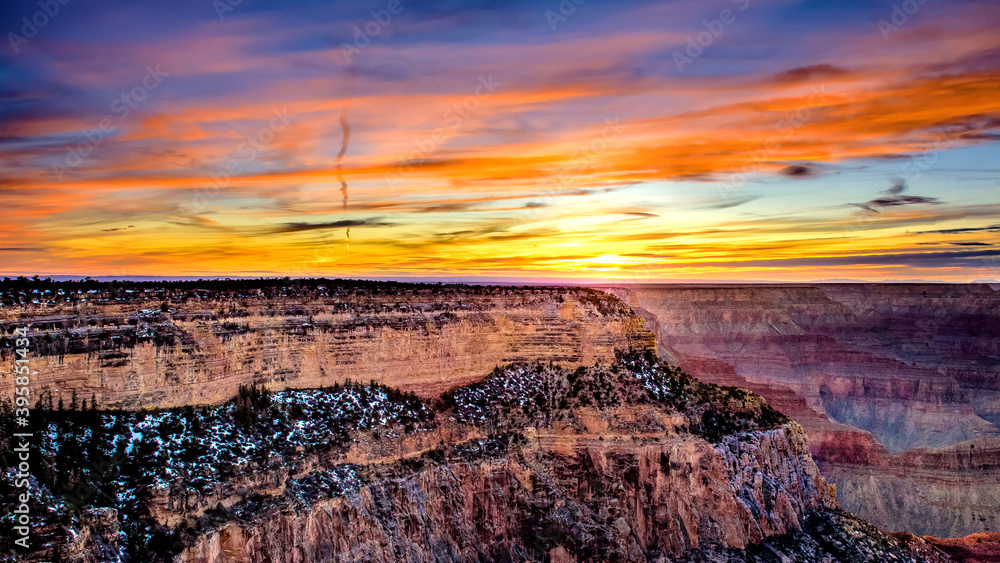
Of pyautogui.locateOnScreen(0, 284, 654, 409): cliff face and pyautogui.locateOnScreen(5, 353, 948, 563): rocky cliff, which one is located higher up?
pyautogui.locateOnScreen(0, 284, 654, 409): cliff face

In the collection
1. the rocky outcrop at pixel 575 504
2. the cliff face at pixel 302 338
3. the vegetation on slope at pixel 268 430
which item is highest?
the cliff face at pixel 302 338

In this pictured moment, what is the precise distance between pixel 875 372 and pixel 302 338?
96734 mm

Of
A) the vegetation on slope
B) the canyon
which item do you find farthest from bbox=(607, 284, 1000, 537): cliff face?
the vegetation on slope

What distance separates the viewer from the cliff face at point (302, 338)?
36.4 metres

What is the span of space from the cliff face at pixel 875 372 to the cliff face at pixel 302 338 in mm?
46534

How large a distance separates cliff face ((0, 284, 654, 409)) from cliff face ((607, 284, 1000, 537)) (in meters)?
46.5

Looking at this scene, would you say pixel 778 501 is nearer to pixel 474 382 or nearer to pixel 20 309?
pixel 474 382

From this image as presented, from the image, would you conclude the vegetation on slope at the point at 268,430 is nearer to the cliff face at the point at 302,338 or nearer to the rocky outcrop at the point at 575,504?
the cliff face at the point at 302,338

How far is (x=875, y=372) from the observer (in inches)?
4742

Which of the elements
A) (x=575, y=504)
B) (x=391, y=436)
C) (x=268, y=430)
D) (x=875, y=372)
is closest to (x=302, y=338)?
(x=268, y=430)

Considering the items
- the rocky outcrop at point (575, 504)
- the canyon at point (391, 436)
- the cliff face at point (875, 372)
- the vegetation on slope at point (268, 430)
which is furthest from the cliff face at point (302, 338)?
the cliff face at point (875, 372)

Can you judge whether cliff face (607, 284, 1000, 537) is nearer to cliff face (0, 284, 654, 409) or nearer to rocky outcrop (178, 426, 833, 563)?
rocky outcrop (178, 426, 833, 563)

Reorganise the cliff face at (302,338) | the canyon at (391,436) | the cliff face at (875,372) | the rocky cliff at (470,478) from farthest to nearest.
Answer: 1. the cliff face at (875,372)
2. the cliff face at (302,338)
3. the canyon at (391,436)
4. the rocky cliff at (470,478)

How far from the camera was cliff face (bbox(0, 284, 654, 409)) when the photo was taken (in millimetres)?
36375
